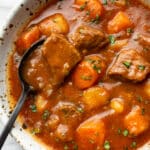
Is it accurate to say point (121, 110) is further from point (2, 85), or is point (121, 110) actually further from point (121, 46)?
point (2, 85)

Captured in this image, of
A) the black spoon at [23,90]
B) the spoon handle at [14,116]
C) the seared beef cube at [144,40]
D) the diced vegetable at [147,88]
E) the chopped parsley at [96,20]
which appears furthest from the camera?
the chopped parsley at [96,20]

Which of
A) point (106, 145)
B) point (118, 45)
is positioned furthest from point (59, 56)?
point (106, 145)

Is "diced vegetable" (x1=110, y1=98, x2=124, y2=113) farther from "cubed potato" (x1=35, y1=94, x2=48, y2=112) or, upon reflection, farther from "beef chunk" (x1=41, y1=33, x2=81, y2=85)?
"cubed potato" (x1=35, y1=94, x2=48, y2=112)

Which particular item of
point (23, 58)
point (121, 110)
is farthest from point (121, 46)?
point (23, 58)

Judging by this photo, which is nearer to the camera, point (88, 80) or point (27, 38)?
point (88, 80)

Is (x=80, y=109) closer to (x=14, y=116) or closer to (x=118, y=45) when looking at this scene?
(x=14, y=116)

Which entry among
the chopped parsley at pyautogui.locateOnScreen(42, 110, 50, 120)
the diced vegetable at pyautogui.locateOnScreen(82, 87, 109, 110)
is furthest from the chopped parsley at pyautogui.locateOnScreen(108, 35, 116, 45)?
the chopped parsley at pyautogui.locateOnScreen(42, 110, 50, 120)

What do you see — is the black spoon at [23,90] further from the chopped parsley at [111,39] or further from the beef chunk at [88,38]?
the chopped parsley at [111,39]

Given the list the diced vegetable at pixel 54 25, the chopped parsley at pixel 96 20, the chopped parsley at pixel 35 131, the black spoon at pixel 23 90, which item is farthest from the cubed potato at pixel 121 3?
the chopped parsley at pixel 35 131
